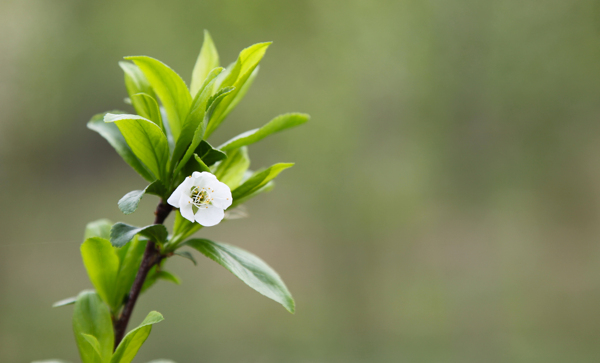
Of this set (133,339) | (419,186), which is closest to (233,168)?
(133,339)

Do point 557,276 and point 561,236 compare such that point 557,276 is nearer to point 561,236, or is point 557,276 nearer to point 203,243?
point 561,236

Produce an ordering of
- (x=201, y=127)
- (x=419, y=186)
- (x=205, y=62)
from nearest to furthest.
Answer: (x=201, y=127) < (x=205, y=62) < (x=419, y=186)

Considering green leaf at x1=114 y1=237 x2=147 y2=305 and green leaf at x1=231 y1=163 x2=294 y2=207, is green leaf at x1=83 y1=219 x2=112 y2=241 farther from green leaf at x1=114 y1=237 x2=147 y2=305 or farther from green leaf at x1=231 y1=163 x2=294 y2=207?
green leaf at x1=231 y1=163 x2=294 y2=207

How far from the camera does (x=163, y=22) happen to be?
1.87m

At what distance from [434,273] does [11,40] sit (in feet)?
6.87

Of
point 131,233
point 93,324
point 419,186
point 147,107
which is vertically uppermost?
point 147,107

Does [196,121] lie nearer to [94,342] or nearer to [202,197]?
[202,197]

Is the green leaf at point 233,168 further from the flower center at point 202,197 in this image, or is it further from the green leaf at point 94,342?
the green leaf at point 94,342

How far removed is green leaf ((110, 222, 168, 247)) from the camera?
0.37 m

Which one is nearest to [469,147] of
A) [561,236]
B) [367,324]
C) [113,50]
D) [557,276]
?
[561,236]

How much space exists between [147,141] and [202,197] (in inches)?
2.8

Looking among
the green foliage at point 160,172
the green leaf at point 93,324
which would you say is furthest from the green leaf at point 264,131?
the green leaf at point 93,324

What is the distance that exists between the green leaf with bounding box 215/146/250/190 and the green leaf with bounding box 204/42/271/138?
48mm

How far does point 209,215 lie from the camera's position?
40 cm
